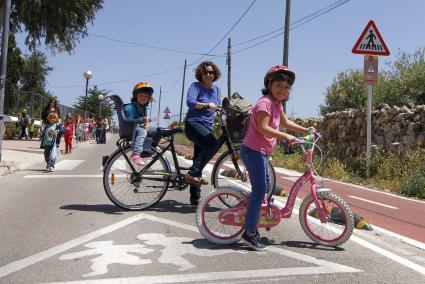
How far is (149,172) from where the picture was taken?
698cm

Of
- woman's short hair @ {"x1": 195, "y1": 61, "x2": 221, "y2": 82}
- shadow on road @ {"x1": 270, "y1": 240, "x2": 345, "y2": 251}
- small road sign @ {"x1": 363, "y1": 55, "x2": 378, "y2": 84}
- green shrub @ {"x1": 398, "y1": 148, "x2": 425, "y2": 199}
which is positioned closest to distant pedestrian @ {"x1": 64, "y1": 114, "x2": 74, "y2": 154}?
small road sign @ {"x1": 363, "y1": 55, "x2": 378, "y2": 84}

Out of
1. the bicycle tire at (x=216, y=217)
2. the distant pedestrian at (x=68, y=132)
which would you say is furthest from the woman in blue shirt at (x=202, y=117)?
the distant pedestrian at (x=68, y=132)

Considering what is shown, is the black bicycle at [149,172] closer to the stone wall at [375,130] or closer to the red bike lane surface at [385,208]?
the red bike lane surface at [385,208]

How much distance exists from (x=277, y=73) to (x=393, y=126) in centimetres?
882

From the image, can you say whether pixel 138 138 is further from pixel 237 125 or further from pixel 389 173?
pixel 389 173

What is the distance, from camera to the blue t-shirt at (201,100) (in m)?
6.59

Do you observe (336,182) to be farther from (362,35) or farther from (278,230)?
(278,230)

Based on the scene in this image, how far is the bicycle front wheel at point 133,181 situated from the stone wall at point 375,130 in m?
7.29

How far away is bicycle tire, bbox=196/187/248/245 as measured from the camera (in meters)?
5.30

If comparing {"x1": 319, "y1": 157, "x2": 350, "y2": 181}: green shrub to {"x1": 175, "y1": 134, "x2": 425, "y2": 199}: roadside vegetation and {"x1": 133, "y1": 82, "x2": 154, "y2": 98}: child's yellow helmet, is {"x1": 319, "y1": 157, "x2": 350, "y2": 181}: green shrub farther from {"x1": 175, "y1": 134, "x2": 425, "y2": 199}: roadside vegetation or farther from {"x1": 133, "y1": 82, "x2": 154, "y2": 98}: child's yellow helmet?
{"x1": 133, "y1": 82, "x2": 154, "y2": 98}: child's yellow helmet

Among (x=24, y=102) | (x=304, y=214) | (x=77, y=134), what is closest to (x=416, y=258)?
(x=304, y=214)

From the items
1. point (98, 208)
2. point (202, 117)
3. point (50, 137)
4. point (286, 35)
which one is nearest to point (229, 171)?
point (202, 117)

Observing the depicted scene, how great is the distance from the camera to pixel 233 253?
16.4 feet

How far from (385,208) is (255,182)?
13.0 feet
